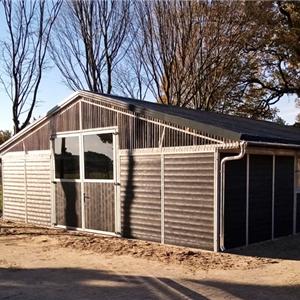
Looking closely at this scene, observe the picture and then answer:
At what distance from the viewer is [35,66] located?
63.2 ft

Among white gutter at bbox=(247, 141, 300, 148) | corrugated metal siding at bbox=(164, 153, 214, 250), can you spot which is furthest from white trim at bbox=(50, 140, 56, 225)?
white gutter at bbox=(247, 141, 300, 148)

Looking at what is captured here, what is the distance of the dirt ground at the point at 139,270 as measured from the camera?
6695mm

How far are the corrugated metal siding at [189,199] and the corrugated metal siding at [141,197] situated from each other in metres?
0.30

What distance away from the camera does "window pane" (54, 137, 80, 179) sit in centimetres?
1260

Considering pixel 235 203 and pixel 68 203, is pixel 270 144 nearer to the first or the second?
pixel 235 203

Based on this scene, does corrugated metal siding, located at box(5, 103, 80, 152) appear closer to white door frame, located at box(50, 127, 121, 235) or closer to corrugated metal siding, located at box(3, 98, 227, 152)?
corrugated metal siding, located at box(3, 98, 227, 152)

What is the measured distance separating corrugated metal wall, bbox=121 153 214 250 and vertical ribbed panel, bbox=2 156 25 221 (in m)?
4.90

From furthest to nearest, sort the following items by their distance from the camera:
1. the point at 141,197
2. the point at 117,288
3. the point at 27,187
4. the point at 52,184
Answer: the point at 27,187 → the point at 52,184 → the point at 141,197 → the point at 117,288

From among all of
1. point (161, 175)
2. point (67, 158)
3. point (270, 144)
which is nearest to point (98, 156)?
point (67, 158)

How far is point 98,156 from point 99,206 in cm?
125

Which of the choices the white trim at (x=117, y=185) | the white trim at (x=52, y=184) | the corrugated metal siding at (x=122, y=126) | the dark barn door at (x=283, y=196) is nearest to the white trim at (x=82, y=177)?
the corrugated metal siding at (x=122, y=126)

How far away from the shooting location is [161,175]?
1048 centimetres

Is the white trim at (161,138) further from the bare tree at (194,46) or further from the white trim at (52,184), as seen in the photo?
the bare tree at (194,46)

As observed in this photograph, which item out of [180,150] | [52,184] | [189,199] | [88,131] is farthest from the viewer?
[52,184]
